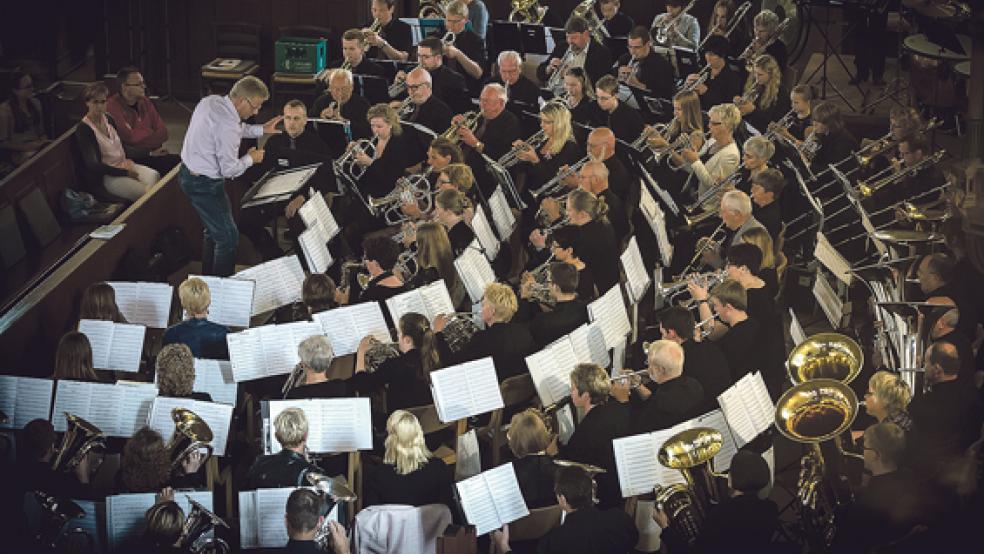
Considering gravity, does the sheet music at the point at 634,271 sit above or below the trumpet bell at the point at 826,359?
below

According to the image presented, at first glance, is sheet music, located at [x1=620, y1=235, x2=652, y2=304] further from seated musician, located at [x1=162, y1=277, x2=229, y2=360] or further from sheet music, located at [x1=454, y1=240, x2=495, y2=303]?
seated musician, located at [x1=162, y1=277, x2=229, y2=360]

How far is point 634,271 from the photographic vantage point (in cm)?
897

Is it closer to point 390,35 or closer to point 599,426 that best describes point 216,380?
point 599,426

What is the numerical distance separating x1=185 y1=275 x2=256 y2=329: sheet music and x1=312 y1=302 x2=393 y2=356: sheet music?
70 cm

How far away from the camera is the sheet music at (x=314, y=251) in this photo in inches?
369

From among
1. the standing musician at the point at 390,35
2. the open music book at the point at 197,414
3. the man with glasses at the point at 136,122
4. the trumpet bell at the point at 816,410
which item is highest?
the trumpet bell at the point at 816,410

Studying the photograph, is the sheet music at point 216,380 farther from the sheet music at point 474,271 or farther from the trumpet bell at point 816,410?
the trumpet bell at point 816,410

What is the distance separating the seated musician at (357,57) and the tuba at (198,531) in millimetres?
6238

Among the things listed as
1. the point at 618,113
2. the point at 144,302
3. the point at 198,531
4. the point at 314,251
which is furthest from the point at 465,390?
the point at 618,113

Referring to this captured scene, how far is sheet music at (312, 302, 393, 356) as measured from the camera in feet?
27.3

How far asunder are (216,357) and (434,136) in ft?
11.3

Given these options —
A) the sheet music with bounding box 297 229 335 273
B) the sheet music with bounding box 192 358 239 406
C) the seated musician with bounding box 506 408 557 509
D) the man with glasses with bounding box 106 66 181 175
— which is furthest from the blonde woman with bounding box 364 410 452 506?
the man with glasses with bounding box 106 66 181 175

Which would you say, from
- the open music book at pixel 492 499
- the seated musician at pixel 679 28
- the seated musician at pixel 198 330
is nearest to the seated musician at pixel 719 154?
the seated musician at pixel 679 28

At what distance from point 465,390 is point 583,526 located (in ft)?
4.47
